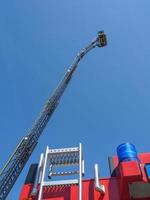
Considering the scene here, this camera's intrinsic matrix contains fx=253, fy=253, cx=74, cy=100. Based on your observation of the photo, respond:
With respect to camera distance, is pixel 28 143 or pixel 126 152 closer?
pixel 126 152

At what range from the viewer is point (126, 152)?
9625 millimetres

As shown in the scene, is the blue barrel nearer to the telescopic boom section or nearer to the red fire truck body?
the red fire truck body

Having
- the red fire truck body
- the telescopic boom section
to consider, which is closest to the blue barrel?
the red fire truck body

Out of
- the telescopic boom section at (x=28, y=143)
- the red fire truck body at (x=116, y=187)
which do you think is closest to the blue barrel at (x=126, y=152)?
the red fire truck body at (x=116, y=187)

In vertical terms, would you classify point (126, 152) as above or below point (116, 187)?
above

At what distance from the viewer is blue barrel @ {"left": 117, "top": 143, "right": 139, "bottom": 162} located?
30.5 ft

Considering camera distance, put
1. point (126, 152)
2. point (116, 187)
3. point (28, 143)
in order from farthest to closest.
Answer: point (28, 143) < point (116, 187) < point (126, 152)

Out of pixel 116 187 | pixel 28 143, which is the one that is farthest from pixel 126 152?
pixel 28 143

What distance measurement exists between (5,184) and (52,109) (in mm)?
6434

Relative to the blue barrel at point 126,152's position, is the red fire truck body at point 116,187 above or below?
below

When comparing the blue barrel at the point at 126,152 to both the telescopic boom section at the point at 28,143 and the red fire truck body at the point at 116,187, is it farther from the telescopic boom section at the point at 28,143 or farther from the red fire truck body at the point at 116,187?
the telescopic boom section at the point at 28,143

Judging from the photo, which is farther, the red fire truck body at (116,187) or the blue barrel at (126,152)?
the blue barrel at (126,152)

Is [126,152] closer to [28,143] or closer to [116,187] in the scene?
[116,187]

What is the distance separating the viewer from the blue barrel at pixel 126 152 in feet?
30.5
